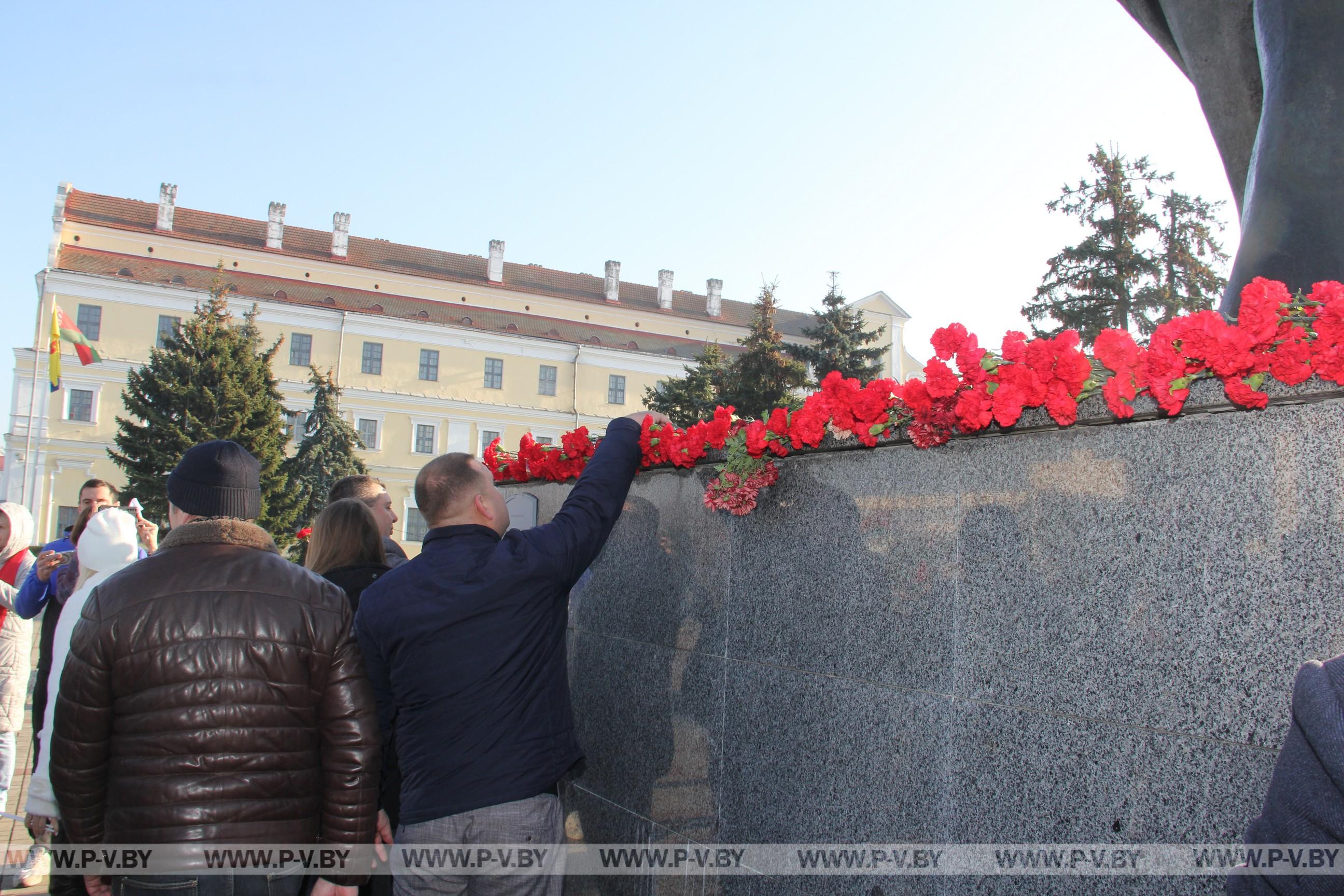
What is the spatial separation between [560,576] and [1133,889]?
4.93ft

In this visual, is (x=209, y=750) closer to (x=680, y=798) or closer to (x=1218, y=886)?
(x=680, y=798)

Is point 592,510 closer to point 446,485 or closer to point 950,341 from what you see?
point 446,485

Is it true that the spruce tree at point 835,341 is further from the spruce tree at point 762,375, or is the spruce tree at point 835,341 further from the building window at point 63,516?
the building window at point 63,516

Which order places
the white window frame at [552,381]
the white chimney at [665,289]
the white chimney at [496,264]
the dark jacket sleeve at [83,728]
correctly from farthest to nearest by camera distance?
the white chimney at [665,289] → the white chimney at [496,264] → the white window frame at [552,381] → the dark jacket sleeve at [83,728]

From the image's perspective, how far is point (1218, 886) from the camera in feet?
6.63

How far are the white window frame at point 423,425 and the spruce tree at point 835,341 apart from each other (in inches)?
891

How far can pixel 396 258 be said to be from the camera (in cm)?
5144

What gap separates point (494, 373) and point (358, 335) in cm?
655

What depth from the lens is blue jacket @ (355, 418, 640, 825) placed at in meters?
2.38

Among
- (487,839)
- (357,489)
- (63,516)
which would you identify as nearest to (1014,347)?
(487,839)

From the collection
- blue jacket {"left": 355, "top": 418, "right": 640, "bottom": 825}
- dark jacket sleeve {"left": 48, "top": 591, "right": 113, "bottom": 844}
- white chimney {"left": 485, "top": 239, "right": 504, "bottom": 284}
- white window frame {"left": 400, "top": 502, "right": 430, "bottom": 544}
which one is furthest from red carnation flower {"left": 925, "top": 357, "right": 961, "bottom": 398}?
white chimney {"left": 485, "top": 239, "right": 504, "bottom": 284}

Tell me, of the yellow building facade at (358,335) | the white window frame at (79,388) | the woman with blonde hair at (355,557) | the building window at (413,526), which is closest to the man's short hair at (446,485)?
the woman with blonde hair at (355,557)

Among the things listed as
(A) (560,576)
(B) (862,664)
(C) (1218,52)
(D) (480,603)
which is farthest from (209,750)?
(C) (1218,52)

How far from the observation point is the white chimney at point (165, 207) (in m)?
46.0
